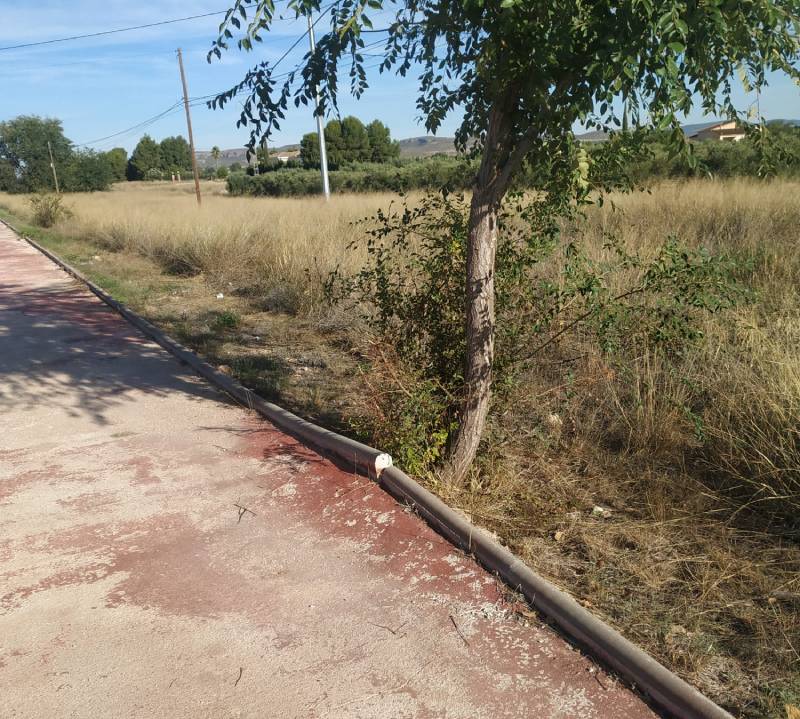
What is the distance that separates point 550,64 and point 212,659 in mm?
2995

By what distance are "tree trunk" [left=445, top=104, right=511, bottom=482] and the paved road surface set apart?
0.62m

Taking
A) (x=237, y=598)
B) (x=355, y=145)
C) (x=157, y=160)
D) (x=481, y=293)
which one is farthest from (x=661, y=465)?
(x=157, y=160)

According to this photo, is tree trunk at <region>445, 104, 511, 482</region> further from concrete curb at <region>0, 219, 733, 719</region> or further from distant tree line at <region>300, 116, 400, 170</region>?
distant tree line at <region>300, 116, 400, 170</region>

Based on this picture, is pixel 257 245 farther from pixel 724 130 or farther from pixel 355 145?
pixel 355 145

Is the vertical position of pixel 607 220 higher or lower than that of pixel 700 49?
lower

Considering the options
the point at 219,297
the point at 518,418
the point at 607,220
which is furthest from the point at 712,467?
the point at 219,297

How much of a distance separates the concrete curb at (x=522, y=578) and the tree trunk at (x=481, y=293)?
0.38m

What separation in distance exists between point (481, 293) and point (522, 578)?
163 centimetres

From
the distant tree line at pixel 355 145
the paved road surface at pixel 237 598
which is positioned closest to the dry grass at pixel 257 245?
the paved road surface at pixel 237 598

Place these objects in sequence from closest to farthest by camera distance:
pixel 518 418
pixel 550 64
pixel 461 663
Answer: pixel 461 663 → pixel 550 64 → pixel 518 418

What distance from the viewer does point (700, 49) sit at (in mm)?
2859

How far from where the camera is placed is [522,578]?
327cm

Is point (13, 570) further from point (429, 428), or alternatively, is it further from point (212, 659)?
point (429, 428)

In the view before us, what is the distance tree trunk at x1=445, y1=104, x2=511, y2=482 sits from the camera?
3.83 m
